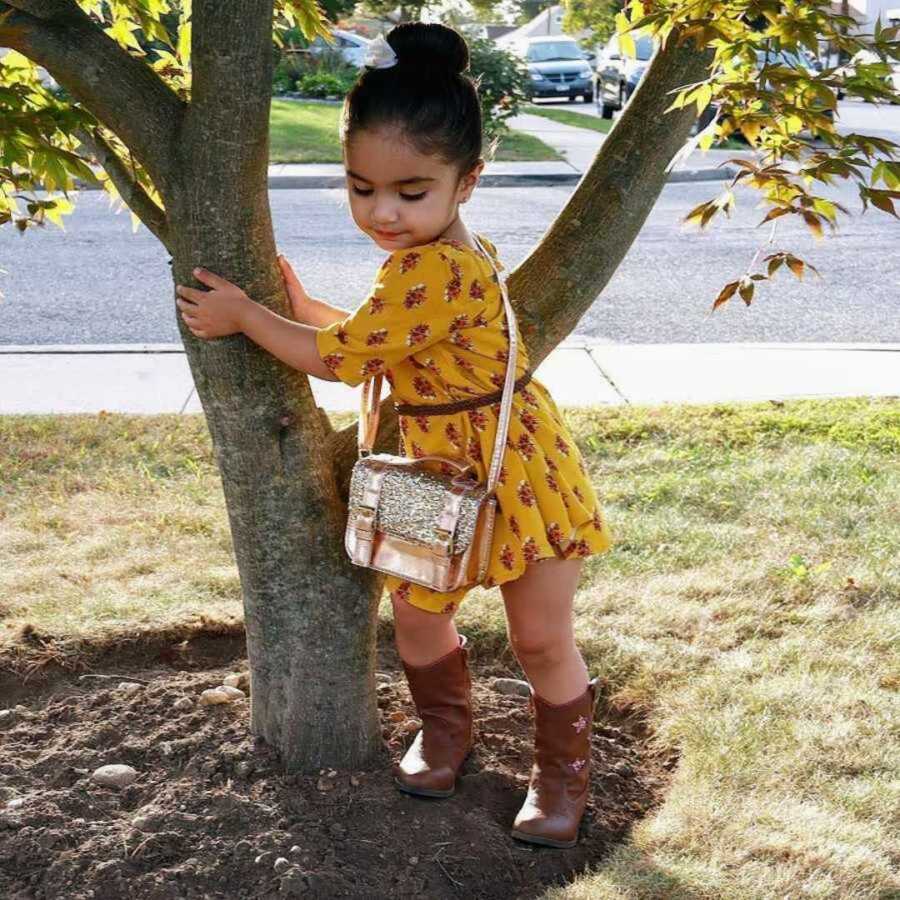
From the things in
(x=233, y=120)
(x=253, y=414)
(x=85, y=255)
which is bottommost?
(x=85, y=255)

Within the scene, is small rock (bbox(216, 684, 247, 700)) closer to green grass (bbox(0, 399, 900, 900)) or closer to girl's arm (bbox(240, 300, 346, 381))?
green grass (bbox(0, 399, 900, 900))

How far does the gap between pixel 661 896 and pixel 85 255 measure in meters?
8.63

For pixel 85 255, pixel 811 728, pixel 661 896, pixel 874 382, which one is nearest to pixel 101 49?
pixel 661 896

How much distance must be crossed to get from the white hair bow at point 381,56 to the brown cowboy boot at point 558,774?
50.6 inches

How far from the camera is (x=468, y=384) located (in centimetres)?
248

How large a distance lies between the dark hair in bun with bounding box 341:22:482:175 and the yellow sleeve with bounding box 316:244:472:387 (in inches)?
7.7

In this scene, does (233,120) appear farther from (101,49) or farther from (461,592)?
(461,592)

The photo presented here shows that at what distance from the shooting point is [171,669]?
3.52 meters

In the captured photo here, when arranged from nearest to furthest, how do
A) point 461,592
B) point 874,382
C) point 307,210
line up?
point 461,592 → point 874,382 → point 307,210

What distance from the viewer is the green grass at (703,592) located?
8.80 feet

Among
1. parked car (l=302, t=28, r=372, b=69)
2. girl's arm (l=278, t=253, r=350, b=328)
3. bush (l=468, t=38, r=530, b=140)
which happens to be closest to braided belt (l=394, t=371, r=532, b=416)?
girl's arm (l=278, t=253, r=350, b=328)

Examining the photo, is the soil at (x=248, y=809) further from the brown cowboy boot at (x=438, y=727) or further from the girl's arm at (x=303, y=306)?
the girl's arm at (x=303, y=306)

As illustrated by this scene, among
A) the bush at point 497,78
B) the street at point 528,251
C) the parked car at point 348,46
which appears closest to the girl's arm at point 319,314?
the street at point 528,251

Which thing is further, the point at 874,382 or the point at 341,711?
the point at 874,382
